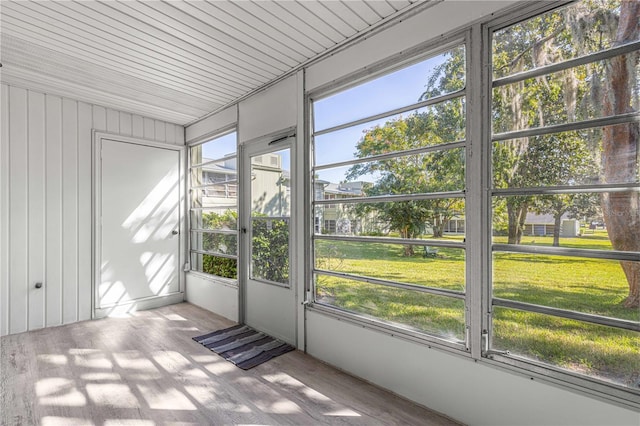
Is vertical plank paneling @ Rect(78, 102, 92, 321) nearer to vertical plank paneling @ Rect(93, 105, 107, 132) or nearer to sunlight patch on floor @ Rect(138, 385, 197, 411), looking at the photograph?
vertical plank paneling @ Rect(93, 105, 107, 132)

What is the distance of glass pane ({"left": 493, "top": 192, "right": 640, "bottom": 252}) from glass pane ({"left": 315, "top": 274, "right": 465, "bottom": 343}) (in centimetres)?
59

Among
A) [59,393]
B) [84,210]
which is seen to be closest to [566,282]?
[59,393]

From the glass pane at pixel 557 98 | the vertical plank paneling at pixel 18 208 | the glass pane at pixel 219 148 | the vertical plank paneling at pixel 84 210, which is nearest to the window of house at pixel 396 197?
the glass pane at pixel 557 98

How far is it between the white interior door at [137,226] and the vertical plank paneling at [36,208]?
0.55 meters

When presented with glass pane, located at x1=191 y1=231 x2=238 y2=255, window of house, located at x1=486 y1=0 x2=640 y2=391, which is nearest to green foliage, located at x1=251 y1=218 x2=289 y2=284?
glass pane, located at x1=191 y1=231 x2=238 y2=255

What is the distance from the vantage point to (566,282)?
5.57 feet

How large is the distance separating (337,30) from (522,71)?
1.37 m

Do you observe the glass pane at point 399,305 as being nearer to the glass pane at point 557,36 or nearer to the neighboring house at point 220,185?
the glass pane at point 557,36

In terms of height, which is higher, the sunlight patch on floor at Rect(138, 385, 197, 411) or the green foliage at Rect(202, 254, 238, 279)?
the green foliage at Rect(202, 254, 238, 279)

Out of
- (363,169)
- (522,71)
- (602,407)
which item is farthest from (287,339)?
(522,71)

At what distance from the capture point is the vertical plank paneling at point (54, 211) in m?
3.65

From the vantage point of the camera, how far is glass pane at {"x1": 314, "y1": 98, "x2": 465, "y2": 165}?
2109 mm

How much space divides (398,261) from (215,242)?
292cm

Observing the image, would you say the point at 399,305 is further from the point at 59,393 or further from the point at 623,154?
the point at 59,393
